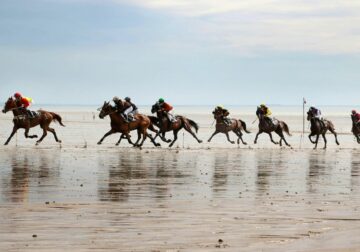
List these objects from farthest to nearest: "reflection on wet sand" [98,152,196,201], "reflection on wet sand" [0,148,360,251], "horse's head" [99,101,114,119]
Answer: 1. "horse's head" [99,101,114,119]
2. "reflection on wet sand" [98,152,196,201]
3. "reflection on wet sand" [0,148,360,251]

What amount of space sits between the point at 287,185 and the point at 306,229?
7.17 metres

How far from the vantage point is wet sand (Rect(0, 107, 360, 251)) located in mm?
9977

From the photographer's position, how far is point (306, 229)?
11.1 m

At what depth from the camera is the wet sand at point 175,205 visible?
998 cm

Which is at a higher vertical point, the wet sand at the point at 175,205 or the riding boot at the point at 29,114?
the riding boot at the point at 29,114

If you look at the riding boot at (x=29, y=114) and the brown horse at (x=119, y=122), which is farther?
the riding boot at (x=29, y=114)

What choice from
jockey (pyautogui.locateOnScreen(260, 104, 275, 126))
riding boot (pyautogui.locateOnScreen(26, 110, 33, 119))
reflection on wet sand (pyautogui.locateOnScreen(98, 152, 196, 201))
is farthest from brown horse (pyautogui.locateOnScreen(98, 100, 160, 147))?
jockey (pyautogui.locateOnScreen(260, 104, 275, 126))

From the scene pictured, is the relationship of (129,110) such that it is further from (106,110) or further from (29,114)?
(29,114)

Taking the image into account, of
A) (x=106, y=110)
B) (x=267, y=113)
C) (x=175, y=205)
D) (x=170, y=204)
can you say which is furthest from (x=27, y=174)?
(x=267, y=113)

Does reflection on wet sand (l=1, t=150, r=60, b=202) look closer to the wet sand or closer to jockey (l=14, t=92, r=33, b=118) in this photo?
the wet sand

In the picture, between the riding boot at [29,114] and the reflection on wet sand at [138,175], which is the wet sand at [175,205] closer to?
the reflection on wet sand at [138,175]

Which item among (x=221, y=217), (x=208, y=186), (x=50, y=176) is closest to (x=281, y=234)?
(x=221, y=217)

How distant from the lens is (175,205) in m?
13.8

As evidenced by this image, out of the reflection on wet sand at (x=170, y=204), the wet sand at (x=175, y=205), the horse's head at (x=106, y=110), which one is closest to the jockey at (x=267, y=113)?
the horse's head at (x=106, y=110)
